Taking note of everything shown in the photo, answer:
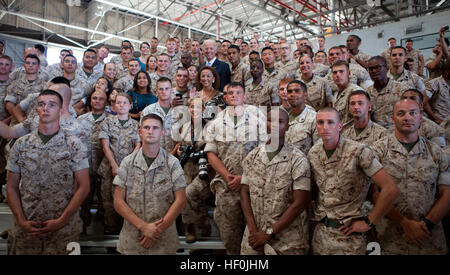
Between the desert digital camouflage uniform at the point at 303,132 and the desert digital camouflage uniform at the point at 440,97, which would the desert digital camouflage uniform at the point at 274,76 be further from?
the desert digital camouflage uniform at the point at 440,97

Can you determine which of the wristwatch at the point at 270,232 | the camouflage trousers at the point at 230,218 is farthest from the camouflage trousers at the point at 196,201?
the wristwatch at the point at 270,232

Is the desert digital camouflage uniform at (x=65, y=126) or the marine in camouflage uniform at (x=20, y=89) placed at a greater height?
the marine in camouflage uniform at (x=20, y=89)

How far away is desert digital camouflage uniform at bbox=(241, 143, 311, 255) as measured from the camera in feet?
7.28

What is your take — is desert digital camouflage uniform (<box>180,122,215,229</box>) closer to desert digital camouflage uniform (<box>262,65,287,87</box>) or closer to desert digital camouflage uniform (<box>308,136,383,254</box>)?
desert digital camouflage uniform (<box>308,136,383,254</box>)

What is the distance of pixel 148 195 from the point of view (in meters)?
2.29

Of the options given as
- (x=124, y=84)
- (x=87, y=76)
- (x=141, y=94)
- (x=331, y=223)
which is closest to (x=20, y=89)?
(x=87, y=76)

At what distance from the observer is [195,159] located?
318cm

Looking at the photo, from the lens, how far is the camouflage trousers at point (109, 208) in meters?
3.24

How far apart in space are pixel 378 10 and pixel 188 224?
46.6 feet

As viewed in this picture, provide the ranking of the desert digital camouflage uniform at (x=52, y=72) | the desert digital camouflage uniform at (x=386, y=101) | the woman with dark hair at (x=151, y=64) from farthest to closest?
the woman with dark hair at (x=151, y=64) < the desert digital camouflage uniform at (x=52, y=72) < the desert digital camouflage uniform at (x=386, y=101)

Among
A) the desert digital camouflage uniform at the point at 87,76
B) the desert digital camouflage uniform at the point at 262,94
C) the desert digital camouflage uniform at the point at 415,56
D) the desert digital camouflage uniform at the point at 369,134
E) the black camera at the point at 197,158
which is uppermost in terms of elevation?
the desert digital camouflage uniform at the point at 415,56

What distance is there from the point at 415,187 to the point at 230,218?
1.59m

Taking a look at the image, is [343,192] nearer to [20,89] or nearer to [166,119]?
[166,119]

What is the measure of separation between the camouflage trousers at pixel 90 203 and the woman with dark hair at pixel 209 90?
65.3 inches
